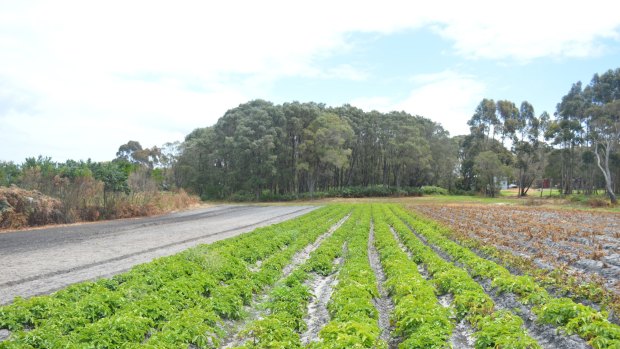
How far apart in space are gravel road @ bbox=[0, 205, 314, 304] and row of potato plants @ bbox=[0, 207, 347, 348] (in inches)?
85.6

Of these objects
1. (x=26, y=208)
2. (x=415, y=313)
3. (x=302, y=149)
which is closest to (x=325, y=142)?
(x=302, y=149)

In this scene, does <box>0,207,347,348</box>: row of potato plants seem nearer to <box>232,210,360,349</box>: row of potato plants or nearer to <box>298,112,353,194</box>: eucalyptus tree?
<box>232,210,360,349</box>: row of potato plants

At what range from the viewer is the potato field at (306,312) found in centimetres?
638

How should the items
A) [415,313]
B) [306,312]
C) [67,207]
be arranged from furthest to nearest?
[67,207] < [306,312] < [415,313]

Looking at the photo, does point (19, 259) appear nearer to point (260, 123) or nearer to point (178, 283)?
point (178, 283)

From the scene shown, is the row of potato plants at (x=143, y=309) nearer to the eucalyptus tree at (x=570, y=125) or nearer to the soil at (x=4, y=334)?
the soil at (x=4, y=334)

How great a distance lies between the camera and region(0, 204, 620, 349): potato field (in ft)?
20.9

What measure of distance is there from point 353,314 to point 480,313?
A: 2.45 metres

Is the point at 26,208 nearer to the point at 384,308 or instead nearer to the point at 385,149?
the point at 384,308

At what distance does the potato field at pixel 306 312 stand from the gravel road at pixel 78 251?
216 centimetres

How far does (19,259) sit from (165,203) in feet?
91.9

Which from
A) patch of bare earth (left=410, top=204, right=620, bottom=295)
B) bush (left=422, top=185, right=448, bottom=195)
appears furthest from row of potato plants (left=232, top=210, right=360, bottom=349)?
bush (left=422, top=185, right=448, bottom=195)

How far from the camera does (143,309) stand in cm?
764

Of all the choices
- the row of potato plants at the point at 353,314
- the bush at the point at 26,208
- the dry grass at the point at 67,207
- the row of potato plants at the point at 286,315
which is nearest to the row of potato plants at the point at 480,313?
the row of potato plants at the point at 353,314
